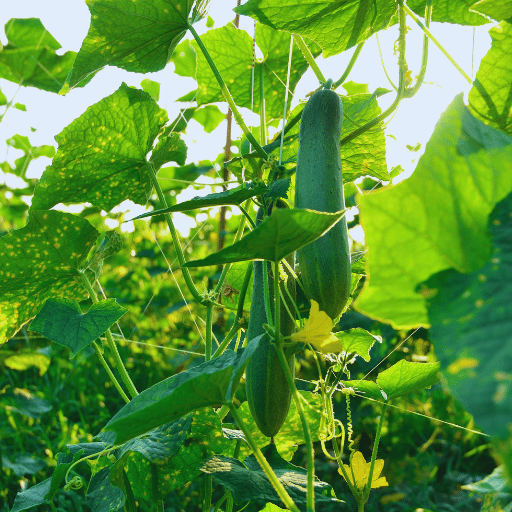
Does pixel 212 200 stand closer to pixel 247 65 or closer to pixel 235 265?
pixel 235 265

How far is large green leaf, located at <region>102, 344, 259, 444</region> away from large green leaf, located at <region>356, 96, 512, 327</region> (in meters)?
0.18

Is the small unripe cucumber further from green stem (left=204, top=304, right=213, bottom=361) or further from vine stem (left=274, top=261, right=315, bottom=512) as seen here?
green stem (left=204, top=304, right=213, bottom=361)

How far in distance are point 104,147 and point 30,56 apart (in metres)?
1.26

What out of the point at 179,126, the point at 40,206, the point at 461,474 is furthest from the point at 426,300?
the point at 461,474

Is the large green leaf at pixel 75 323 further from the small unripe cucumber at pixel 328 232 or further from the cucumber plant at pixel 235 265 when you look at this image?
the small unripe cucumber at pixel 328 232

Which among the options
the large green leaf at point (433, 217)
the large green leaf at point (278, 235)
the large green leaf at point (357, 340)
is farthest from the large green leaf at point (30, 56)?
the large green leaf at point (433, 217)

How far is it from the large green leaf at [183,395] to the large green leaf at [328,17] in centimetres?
49

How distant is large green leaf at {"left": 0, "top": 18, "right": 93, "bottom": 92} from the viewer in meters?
1.88

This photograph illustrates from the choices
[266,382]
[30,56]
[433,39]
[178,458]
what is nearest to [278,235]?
[266,382]

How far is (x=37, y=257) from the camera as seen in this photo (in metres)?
0.87

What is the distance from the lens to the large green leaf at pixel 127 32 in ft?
2.48

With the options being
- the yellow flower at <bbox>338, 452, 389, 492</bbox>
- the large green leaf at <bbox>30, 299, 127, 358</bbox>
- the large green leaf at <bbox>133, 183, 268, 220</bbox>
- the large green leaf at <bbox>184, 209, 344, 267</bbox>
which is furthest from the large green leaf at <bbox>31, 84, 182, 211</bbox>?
the yellow flower at <bbox>338, 452, 389, 492</bbox>

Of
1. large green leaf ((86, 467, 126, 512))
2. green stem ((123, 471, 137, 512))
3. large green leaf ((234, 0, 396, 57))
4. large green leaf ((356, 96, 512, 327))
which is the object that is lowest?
green stem ((123, 471, 137, 512))

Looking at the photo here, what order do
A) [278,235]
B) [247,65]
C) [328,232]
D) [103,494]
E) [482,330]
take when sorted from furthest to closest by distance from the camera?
[247,65], [103,494], [328,232], [278,235], [482,330]
